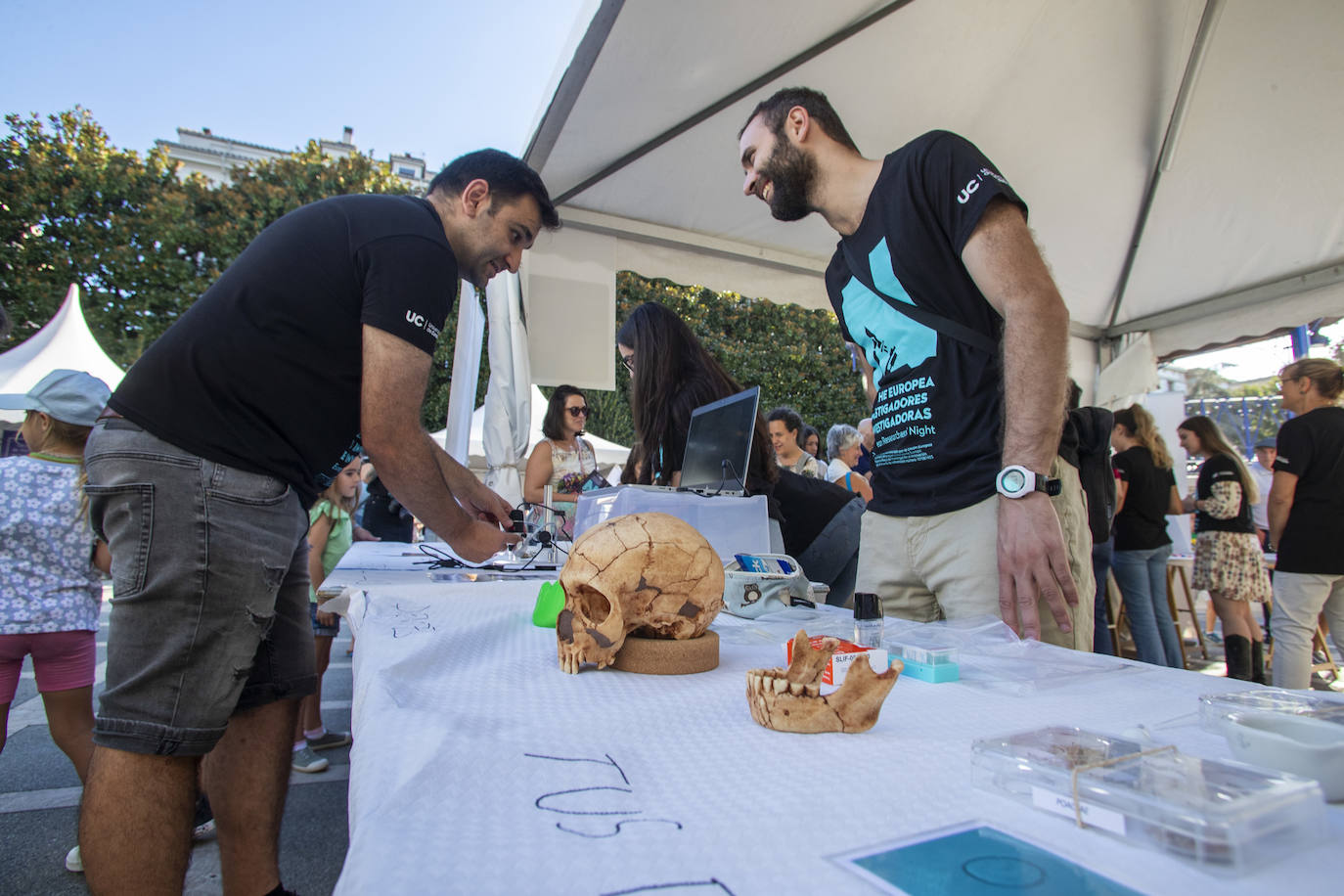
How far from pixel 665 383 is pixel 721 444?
0.52 metres

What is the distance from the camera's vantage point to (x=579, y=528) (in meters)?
2.28

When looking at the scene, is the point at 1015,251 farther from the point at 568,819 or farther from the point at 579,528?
the point at 579,528

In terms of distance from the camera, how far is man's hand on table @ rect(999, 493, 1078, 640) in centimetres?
116

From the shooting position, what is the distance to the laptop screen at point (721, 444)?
1.98 meters

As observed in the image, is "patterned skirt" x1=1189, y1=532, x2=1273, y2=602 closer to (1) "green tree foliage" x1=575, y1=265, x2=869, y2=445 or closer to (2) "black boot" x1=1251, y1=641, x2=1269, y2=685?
(2) "black boot" x1=1251, y1=641, x2=1269, y2=685

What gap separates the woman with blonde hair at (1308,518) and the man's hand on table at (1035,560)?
10.7 feet

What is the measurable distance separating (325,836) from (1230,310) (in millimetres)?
5326

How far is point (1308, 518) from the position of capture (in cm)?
340

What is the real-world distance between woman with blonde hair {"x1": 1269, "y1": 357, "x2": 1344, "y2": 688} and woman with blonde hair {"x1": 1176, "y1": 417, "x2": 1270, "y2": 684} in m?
0.74

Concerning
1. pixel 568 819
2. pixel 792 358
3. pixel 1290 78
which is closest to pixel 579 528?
pixel 568 819

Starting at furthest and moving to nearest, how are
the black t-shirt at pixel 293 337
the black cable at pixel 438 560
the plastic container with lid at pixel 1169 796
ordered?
the black cable at pixel 438 560, the black t-shirt at pixel 293 337, the plastic container with lid at pixel 1169 796

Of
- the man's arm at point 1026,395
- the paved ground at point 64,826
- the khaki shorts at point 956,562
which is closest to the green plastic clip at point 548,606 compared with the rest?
the khaki shorts at point 956,562

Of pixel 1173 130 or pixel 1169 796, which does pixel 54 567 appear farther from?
pixel 1173 130

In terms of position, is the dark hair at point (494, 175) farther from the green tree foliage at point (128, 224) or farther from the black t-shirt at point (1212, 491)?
the green tree foliage at point (128, 224)
